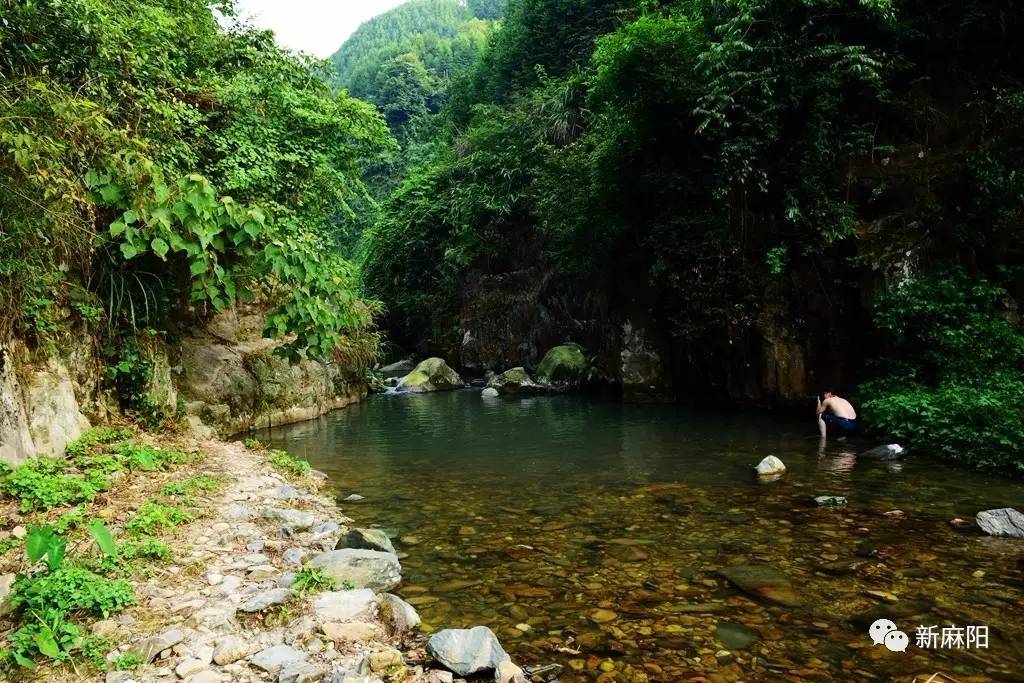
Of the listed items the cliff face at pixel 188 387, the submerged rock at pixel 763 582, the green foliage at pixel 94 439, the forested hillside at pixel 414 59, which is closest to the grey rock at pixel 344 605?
the submerged rock at pixel 763 582

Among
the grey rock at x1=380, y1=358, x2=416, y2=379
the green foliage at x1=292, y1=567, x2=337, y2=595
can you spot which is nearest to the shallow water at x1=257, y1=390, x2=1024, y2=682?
the green foliage at x1=292, y1=567, x2=337, y2=595

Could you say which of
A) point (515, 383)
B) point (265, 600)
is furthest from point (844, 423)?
point (515, 383)

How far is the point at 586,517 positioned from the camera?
585 cm

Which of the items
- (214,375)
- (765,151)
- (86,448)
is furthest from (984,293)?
(214,375)

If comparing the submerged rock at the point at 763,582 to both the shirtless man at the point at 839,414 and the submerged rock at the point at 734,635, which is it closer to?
the submerged rock at the point at 734,635

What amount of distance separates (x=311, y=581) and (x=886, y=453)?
7.69 m

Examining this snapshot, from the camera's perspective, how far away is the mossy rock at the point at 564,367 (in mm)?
19156

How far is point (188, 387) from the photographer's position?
1005cm

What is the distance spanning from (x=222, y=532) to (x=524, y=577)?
7.64 ft

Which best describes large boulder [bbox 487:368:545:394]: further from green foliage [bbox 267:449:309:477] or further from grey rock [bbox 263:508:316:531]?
grey rock [bbox 263:508:316:531]

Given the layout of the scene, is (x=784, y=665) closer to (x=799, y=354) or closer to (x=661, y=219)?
(x=799, y=354)

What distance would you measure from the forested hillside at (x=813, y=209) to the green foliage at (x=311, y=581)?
7.73m

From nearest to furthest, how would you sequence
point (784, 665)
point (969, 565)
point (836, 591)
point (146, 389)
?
point (784, 665), point (836, 591), point (969, 565), point (146, 389)

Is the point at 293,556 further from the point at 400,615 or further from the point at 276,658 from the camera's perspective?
the point at 276,658
